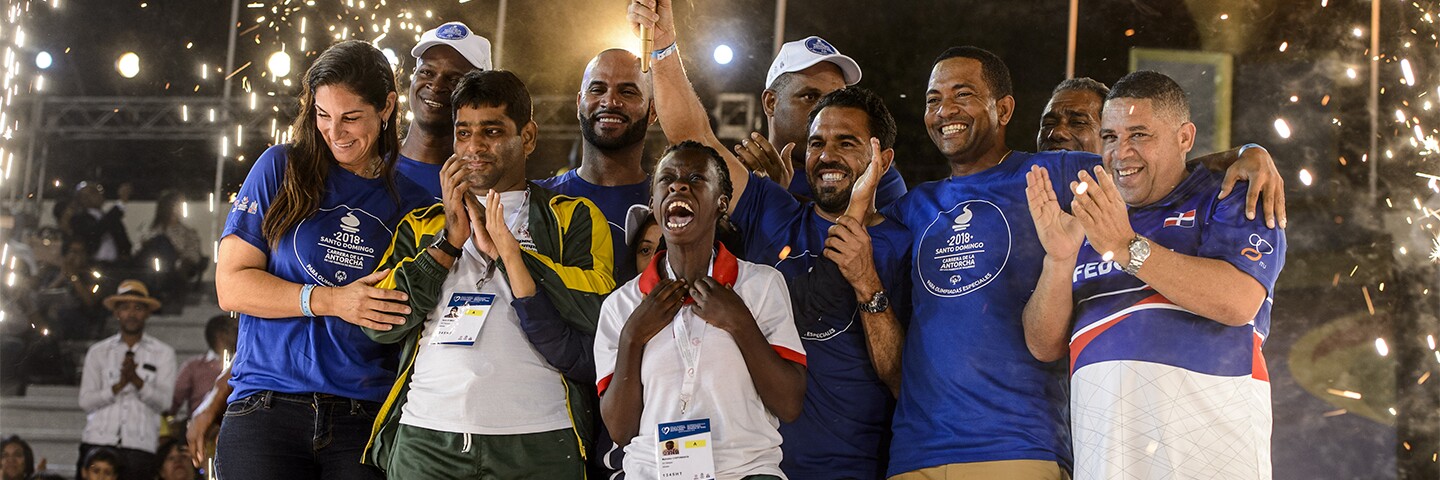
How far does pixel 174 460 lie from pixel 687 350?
92.5 inches

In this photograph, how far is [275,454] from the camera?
2268mm

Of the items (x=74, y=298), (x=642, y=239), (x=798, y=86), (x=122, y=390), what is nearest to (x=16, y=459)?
(x=122, y=390)

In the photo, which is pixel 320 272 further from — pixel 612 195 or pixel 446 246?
pixel 612 195

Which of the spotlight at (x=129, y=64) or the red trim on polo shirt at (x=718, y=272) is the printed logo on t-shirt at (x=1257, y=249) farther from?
the spotlight at (x=129, y=64)

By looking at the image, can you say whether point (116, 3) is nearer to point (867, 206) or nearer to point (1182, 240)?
point (867, 206)

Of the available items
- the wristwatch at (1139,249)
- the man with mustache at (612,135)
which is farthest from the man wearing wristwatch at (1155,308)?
the man with mustache at (612,135)

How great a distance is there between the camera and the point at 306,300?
2.35m

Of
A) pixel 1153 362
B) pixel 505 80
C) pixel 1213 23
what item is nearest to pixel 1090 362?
pixel 1153 362

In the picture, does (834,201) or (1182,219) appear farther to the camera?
(834,201)

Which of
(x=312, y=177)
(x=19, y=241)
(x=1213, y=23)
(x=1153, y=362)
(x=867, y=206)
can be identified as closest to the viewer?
(x=1153, y=362)

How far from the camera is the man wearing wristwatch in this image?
2.09 m

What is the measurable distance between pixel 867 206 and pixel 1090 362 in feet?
1.75

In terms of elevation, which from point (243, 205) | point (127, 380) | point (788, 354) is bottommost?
point (127, 380)

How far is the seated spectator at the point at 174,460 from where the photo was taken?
3.62 metres
